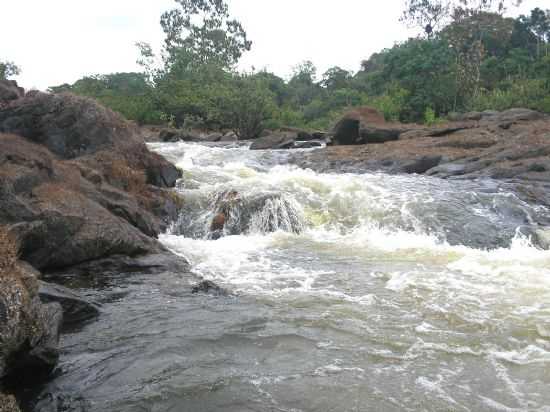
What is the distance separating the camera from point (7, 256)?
337 cm

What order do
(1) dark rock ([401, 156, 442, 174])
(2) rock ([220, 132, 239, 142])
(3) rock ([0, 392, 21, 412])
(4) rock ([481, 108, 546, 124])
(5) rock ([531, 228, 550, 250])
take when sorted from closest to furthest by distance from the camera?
(3) rock ([0, 392, 21, 412]) < (5) rock ([531, 228, 550, 250]) < (1) dark rock ([401, 156, 442, 174]) < (4) rock ([481, 108, 546, 124]) < (2) rock ([220, 132, 239, 142])

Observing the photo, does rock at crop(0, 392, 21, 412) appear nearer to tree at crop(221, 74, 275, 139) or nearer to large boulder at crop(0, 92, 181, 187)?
large boulder at crop(0, 92, 181, 187)

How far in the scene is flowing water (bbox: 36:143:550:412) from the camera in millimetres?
3588

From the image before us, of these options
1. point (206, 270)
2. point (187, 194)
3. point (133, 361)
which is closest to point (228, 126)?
point (187, 194)

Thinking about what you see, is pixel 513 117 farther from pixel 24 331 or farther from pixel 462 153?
pixel 24 331

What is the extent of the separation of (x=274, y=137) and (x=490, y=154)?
32.2 feet

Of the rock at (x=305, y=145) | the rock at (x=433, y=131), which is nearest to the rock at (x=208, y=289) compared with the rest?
the rock at (x=433, y=131)

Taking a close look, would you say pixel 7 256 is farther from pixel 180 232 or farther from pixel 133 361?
pixel 180 232

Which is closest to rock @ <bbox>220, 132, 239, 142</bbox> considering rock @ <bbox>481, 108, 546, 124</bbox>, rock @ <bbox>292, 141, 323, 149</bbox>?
rock @ <bbox>292, 141, 323, 149</bbox>

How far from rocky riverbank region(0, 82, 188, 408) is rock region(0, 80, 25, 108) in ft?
0.11

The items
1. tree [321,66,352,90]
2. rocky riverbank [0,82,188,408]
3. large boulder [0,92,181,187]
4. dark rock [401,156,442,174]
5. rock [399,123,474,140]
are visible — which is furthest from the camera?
tree [321,66,352,90]

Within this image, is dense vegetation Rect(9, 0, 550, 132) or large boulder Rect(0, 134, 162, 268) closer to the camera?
large boulder Rect(0, 134, 162, 268)

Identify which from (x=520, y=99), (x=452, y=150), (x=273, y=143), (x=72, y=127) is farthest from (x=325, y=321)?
(x=520, y=99)

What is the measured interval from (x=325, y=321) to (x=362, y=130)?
15.5 m
